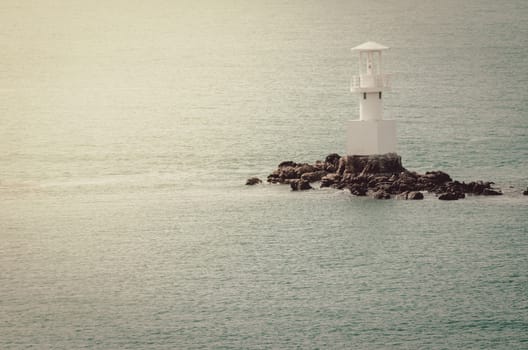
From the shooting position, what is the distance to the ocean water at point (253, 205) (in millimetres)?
36969

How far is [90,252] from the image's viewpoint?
48.5 m

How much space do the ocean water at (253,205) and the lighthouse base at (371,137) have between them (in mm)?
2337

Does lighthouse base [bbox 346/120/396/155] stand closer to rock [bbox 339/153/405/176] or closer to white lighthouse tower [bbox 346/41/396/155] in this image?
white lighthouse tower [bbox 346/41/396/155]

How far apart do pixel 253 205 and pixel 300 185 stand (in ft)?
8.88

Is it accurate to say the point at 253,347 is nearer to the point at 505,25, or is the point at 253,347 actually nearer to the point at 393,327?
the point at 393,327

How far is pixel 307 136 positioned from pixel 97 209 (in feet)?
123

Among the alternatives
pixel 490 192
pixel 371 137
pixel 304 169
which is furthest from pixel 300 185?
pixel 490 192

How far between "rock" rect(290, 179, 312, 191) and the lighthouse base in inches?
115

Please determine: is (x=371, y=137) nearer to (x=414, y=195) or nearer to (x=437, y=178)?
(x=414, y=195)

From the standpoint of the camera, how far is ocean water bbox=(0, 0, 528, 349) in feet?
121

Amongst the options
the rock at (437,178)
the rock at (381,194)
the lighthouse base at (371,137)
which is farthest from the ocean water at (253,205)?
the rock at (437,178)

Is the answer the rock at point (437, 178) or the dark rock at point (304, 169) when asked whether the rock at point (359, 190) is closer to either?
the rock at point (437, 178)

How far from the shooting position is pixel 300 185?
57906 millimetres

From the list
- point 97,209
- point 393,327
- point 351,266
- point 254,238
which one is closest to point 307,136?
point 97,209
